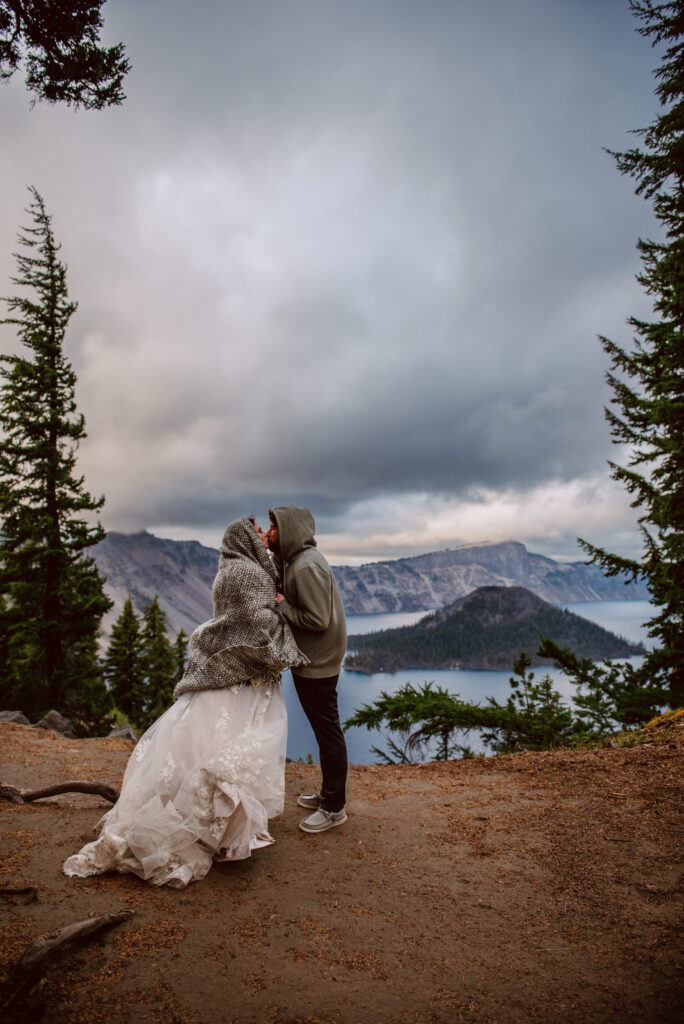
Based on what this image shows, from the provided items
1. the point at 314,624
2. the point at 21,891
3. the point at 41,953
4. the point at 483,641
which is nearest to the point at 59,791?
the point at 21,891

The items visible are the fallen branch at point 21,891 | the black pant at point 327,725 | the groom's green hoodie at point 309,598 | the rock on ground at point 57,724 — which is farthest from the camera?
the rock on ground at point 57,724

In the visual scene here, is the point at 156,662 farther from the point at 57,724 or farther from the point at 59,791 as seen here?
the point at 59,791

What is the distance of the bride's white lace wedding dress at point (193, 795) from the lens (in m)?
3.63

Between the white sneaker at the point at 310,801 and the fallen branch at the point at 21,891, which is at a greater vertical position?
the fallen branch at the point at 21,891

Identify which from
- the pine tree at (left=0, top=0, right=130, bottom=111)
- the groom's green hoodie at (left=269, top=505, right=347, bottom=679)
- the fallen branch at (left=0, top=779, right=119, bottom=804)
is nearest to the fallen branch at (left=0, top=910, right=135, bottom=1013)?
the groom's green hoodie at (left=269, top=505, right=347, bottom=679)

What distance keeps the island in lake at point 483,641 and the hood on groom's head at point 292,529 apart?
137106 mm

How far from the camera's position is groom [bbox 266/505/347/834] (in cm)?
441

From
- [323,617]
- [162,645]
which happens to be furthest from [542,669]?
[323,617]

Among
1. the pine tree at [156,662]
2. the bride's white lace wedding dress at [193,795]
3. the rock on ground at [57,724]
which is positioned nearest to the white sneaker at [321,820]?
the bride's white lace wedding dress at [193,795]

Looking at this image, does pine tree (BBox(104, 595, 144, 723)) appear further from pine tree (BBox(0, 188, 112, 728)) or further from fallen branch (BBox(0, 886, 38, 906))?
fallen branch (BBox(0, 886, 38, 906))

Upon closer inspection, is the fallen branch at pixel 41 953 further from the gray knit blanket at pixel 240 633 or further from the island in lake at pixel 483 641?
the island in lake at pixel 483 641

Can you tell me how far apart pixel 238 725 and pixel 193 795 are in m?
0.55

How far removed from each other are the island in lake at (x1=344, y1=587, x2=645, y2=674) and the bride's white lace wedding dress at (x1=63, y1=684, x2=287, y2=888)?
137 metres

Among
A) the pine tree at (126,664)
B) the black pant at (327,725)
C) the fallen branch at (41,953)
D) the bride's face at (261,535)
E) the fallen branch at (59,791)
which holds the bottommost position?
the pine tree at (126,664)
